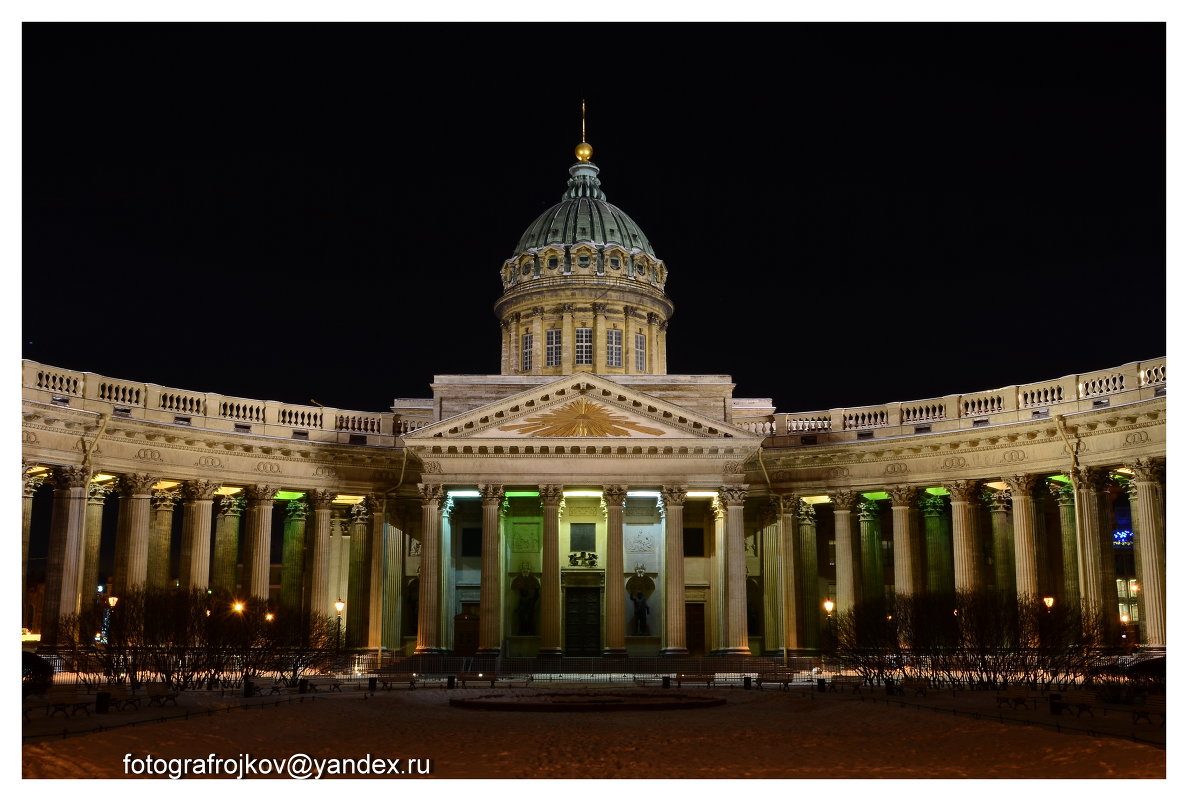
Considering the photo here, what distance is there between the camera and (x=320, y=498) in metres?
53.9

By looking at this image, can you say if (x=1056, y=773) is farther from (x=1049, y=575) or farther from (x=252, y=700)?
(x=1049, y=575)

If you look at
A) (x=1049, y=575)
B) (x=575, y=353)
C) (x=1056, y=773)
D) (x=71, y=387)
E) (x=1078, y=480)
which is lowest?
(x=1056, y=773)

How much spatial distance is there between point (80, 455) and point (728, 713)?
28075mm

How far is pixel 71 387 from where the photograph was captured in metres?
46.3

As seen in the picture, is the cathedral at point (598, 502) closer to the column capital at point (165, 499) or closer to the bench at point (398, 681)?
the column capital at point (165, 499)

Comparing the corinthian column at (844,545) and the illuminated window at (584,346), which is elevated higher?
the illuminated window at (584,346)

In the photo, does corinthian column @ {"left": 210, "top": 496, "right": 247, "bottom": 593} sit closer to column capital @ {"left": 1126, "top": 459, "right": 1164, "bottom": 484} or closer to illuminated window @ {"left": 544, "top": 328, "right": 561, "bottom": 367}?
illuminated window @ {"left": 544, "top": 328, "right": 561, "bottom": 367}

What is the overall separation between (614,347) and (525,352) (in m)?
5.59

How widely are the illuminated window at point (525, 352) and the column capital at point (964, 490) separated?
29.7m

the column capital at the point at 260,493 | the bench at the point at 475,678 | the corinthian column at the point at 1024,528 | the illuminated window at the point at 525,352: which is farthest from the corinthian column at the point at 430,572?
the corinthian column at the point at 1024,528

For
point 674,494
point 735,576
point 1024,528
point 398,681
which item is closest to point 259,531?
point 398,681

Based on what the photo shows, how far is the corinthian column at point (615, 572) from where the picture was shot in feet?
170

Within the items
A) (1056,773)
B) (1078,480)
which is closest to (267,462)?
(1078,480)

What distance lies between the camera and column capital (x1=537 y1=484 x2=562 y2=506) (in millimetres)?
52875
